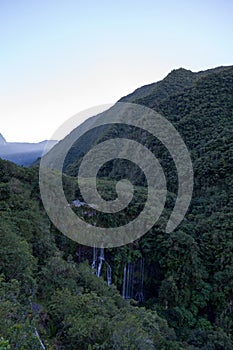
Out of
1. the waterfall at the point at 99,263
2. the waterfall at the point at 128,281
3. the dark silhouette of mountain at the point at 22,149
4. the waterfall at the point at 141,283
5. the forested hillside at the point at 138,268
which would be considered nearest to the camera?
the forested hillside at the point at 138,268

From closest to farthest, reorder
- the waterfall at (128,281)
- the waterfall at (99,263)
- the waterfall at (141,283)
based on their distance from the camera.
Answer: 1. the waterfall at (99,263)
2. the waterfall at (128,281)
3. the waterfall at (141,283)

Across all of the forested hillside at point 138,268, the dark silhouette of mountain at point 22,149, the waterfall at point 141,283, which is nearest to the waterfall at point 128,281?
the forested hillside at point 138,268

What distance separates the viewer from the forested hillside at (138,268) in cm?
766

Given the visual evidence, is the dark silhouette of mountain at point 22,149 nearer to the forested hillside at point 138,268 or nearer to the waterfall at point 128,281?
the forested hillside at point 138,268

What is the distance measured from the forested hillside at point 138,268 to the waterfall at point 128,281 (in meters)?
0.06

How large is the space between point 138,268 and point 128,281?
36.2 inches

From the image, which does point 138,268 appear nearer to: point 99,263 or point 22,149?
point 99,263

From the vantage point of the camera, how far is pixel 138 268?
19375 mm

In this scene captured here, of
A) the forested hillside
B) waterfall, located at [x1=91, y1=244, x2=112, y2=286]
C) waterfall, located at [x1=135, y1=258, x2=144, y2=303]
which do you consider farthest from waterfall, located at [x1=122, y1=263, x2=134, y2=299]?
waterfall, located at [x1=91, y1=244, x2=112, y2=286]

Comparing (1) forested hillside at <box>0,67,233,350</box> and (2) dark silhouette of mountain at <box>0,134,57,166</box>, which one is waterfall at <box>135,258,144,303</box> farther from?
(2) dark silhouette of mountain at <box>0,134,57,166</box>

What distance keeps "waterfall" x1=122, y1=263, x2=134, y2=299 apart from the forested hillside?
56 mm

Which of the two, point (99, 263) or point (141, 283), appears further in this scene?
point (141, 283)

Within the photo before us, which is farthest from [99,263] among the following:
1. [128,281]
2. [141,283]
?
[141,283]

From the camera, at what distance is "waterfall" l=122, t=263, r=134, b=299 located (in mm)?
18922
